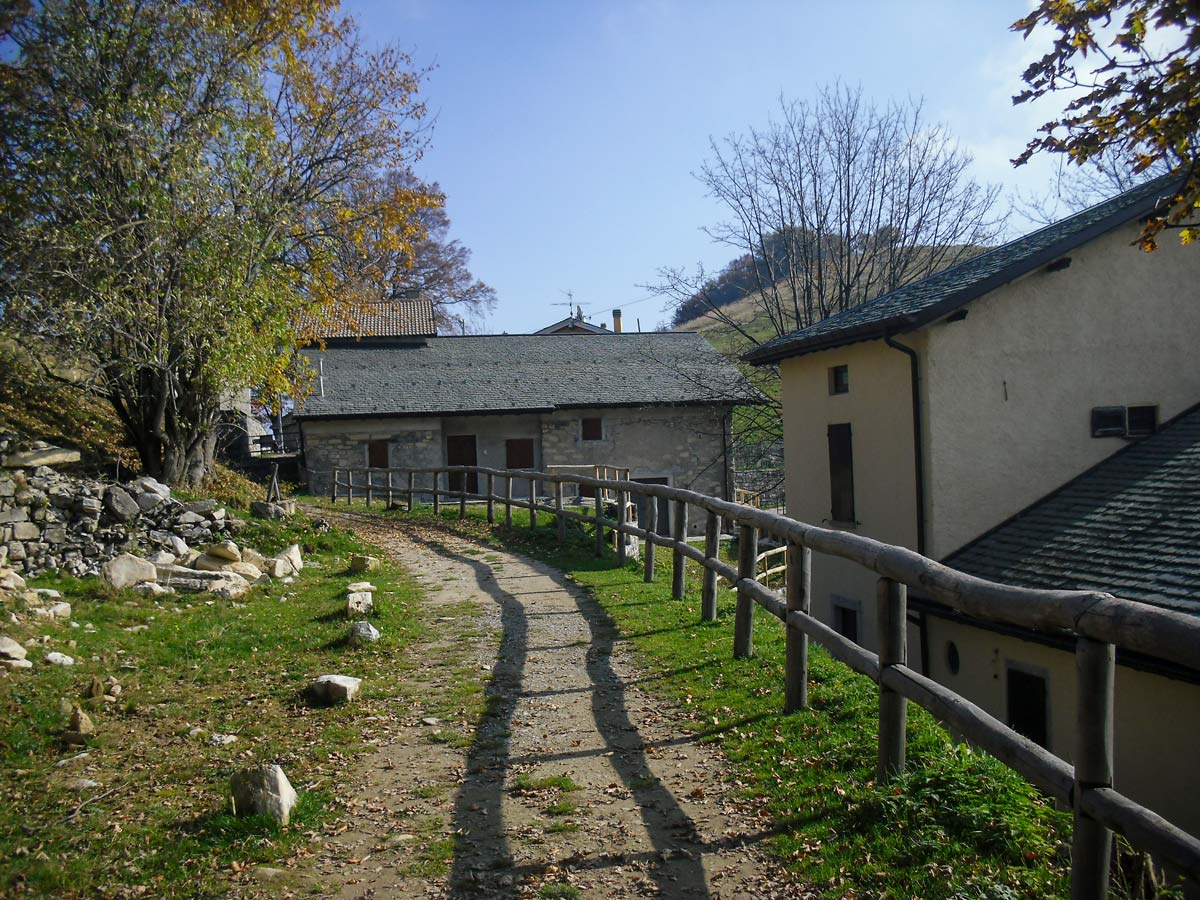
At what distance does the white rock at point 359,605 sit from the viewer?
8383 mm

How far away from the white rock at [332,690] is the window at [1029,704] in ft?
22.9

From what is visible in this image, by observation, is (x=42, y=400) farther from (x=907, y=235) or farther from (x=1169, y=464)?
(x=907, y=235)

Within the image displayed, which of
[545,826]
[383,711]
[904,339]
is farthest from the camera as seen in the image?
[904,339]

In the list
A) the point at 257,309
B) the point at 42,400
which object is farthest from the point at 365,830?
the point at 42,400

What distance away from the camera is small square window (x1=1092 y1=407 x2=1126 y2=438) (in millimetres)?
12859

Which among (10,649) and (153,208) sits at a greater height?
(153,208)

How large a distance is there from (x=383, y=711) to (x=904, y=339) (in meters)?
9.47

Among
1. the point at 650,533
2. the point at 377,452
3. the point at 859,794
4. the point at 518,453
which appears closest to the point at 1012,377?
the point at 650,533

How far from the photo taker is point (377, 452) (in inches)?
1083

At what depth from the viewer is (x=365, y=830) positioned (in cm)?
410

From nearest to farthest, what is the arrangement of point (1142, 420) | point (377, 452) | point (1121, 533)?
point (1121, 533) < point (1142, 420) < point (377, 452)

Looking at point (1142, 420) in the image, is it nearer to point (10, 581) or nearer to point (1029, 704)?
point (1029, 704)

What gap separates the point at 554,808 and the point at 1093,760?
7.98 ft

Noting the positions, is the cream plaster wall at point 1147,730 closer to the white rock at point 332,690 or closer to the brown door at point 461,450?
the white rock at point 332,690
